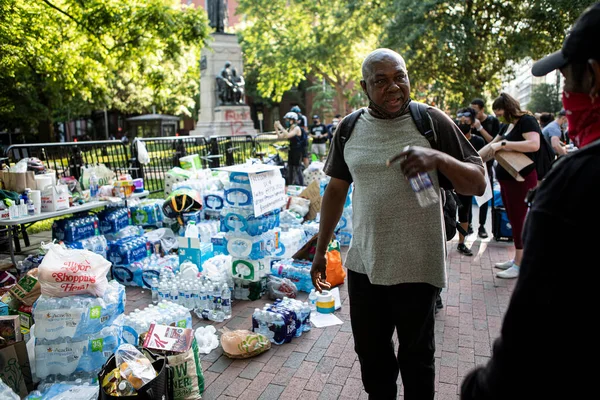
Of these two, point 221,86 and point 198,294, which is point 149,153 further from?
point 221,86

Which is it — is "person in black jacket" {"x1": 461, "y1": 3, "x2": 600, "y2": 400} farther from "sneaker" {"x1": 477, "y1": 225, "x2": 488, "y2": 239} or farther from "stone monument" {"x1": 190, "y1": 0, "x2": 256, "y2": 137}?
"stone monument" {"x1": 190, "y1": 0, "x2": 256, "y2": 137}

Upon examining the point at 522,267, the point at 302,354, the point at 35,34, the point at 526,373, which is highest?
the point at 35,34

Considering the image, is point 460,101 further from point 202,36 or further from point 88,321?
point 88,321

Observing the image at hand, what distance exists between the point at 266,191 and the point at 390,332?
3125 mm

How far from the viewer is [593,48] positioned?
1.13 m

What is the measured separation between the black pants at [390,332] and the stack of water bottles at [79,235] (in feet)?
15.0

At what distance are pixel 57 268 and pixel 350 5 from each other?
2255 cm

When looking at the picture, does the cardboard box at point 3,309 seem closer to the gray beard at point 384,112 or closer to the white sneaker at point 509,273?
the gray beard at point 384,112

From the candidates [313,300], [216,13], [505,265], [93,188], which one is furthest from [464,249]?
[216,13]

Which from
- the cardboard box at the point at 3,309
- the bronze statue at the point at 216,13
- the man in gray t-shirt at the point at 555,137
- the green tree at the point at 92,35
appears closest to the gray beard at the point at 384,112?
the cardboard box at the point at 3,309

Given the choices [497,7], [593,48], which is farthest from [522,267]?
[497,7]

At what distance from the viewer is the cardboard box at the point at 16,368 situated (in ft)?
10.7

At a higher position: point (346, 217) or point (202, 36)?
point (202, 36)

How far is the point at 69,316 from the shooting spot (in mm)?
3549
